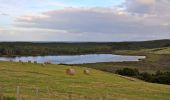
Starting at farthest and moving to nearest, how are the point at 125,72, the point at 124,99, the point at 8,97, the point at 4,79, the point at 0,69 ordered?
1. the point at 125,72
2. the point at 0,69
3. the point at 4,79
4. the point at 124,99
5. the point at 8,97

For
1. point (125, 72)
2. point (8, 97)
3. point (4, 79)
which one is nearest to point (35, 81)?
point (4, 79)

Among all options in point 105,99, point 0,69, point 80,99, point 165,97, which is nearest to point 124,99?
A: point 105,99

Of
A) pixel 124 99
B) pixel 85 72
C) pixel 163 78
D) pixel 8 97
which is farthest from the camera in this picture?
pixel 163 78

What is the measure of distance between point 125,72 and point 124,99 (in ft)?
173

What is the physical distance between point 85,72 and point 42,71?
6052mm

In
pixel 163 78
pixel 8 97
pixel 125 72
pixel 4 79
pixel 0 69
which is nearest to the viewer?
pixel 8 97

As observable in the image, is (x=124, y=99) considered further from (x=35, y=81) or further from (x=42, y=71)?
(x=42, y=71)

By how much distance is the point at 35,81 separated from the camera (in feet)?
128

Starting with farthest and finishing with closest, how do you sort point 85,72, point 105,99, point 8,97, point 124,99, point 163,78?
1. point 163,78
2. point 85,72
3. point 124,99
4. point 105,99
5. point 8,97

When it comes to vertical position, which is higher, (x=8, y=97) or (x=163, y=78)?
(x=8, y=97)

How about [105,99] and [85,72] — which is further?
[85,72]

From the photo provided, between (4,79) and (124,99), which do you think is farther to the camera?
(4,79)

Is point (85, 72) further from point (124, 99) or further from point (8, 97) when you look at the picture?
point (8, 97)

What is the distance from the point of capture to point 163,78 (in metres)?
70.9
